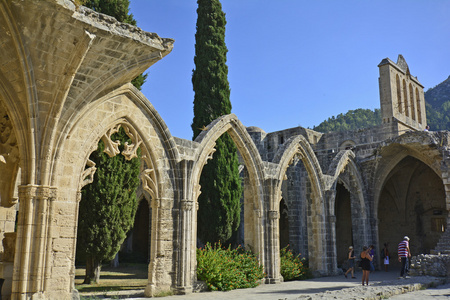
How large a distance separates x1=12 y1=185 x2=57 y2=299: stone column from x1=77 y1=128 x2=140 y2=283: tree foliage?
308 centimetres

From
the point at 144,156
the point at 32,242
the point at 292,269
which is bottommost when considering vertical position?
the point at 292,269

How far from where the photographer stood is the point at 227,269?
9.58 m

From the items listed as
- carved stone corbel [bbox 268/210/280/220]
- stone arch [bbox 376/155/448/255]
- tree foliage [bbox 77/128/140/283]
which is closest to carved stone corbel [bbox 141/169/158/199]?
tree foliage [bbox 77/128/140/283]

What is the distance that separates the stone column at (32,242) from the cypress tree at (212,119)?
6240mm

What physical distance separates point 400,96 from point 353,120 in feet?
115

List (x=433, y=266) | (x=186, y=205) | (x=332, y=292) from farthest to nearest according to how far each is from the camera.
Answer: (x=433, y=266) < (x=186, y=205) < (x=332, y=292)

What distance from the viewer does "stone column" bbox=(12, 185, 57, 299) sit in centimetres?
624

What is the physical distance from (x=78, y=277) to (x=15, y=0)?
937cm

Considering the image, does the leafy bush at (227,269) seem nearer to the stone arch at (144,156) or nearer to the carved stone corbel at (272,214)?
the stone arch at (144,156)

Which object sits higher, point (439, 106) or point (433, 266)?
point (439, 106)

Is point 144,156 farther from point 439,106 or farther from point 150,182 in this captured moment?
point 439,106

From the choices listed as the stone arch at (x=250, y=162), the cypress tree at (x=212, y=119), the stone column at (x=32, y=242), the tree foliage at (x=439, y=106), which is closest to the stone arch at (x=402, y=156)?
the cypress tree at (x=212, y=119)

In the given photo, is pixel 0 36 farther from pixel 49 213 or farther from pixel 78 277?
pixel 78 277

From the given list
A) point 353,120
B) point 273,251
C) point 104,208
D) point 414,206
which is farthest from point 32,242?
point 353,120
